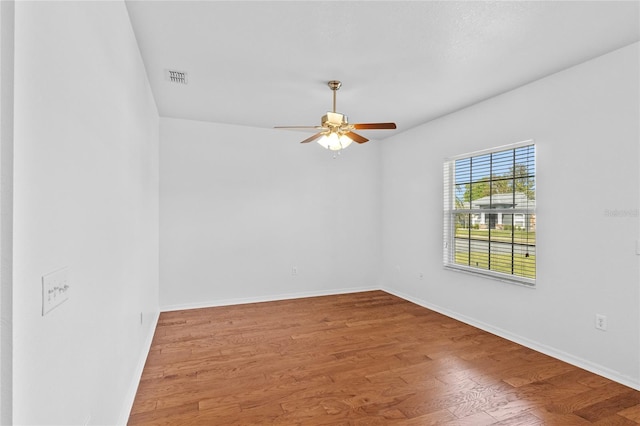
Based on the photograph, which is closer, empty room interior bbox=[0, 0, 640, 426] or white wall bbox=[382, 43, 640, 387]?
empty room interior bbox=[0, 0, 640, 426]

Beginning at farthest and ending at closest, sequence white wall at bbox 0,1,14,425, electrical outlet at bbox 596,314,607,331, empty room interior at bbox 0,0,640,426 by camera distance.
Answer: electrical outlet at bbox 596,314,607,331 → empty room interior at bbox 0,0,640,426 → white wall at bbox 0,1,14,425

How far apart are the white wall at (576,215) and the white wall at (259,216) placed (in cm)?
188

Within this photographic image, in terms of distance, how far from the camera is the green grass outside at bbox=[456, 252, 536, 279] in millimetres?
3375

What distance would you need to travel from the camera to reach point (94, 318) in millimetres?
1445

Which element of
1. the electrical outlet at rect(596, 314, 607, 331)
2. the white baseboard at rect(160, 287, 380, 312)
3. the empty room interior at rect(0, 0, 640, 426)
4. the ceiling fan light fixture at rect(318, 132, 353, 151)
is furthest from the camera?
the white baseboard at rect(160, 287, 380, 312)

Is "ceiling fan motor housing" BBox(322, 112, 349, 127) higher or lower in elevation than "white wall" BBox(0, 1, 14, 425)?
higher

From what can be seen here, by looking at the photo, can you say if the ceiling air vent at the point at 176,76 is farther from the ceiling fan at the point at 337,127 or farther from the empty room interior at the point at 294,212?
the ceiling fan at the point at 337,127

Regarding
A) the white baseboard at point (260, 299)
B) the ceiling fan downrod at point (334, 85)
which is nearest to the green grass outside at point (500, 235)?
the white baseboard at point (260, 299)

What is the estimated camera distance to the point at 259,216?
16.2 feet

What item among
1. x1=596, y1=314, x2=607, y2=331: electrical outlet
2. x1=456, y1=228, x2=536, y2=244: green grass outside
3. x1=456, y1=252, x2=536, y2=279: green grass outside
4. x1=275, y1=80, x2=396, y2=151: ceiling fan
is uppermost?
x1=275, y1=80, x2=396, y2=151: ceiling fan

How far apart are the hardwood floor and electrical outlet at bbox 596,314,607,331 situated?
15.6 inches

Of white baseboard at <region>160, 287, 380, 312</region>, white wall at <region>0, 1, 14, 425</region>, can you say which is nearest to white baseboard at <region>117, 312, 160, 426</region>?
white baseboard at <region>160, 287, 380, 312</region>

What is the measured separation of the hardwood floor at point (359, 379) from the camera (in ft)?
7.09

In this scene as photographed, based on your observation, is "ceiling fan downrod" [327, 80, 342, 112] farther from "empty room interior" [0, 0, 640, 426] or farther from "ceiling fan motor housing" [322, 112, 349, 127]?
"ceiling fan motor housing" [322, 112, 349, 127]
